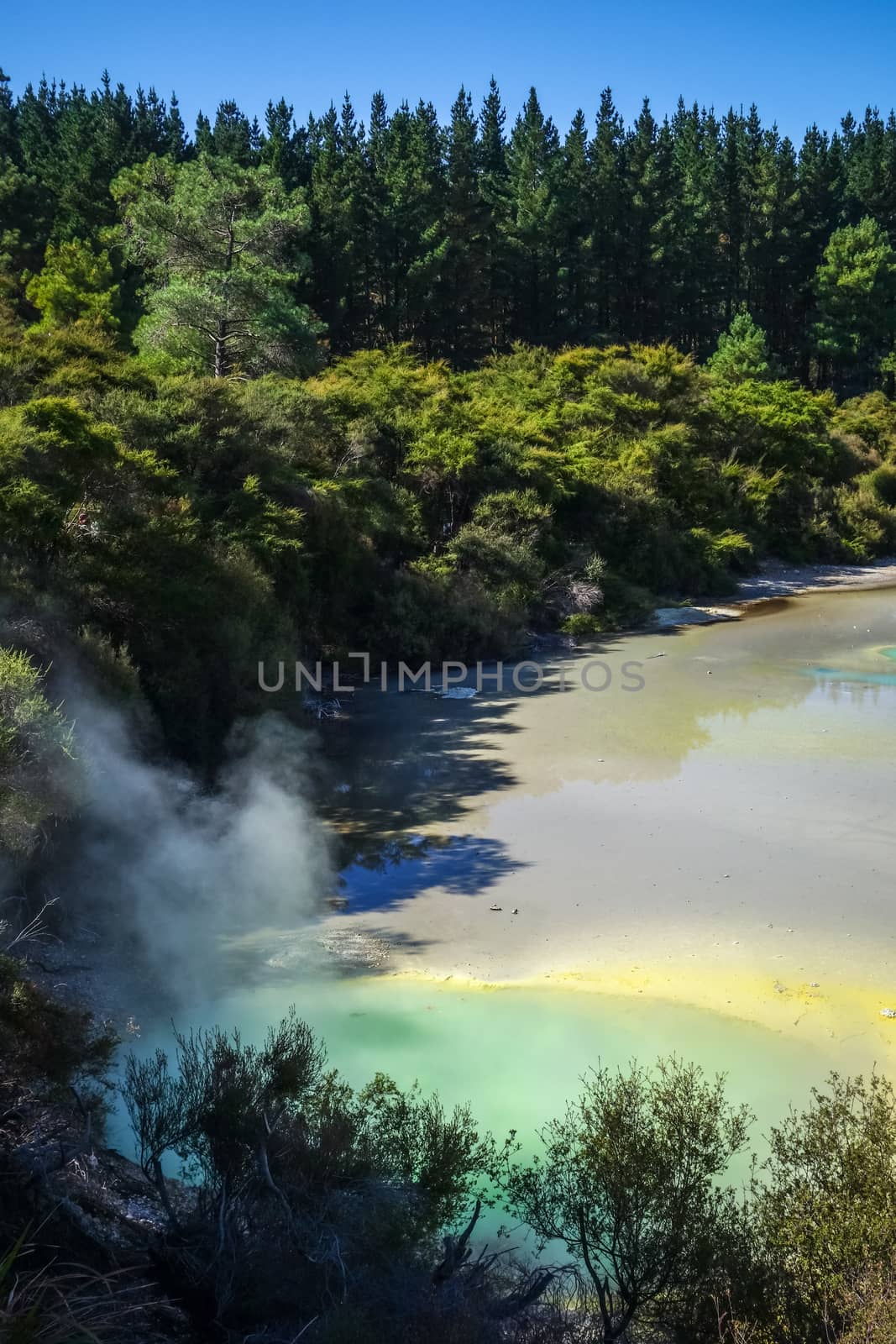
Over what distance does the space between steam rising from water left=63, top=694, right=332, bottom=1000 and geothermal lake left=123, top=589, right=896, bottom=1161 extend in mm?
353

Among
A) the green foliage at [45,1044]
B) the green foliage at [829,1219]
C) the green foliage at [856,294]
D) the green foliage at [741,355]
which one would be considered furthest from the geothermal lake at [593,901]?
the green foliage at [856,294]

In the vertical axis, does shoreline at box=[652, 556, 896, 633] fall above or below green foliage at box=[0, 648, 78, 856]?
above

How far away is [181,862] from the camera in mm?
10633

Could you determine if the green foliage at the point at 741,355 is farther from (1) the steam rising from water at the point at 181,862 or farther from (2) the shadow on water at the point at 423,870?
(1) the steam rising from water at the point at 181,862

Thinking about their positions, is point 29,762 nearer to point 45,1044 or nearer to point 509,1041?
point 45,1044

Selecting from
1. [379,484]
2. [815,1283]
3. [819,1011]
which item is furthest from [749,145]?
[815,1283]

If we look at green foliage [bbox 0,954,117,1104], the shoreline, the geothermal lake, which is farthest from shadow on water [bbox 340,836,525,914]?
the shoreline

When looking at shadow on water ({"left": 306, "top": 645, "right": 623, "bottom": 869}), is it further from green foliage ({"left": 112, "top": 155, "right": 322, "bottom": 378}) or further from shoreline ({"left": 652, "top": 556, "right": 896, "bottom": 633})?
green foliage ({"left": 112, "top": 155, "right": 322, "bottom": 378})

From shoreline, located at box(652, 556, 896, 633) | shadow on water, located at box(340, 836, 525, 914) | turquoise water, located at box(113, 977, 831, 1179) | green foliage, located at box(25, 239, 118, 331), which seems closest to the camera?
turquoise water, located at box(113, 977, 831, 1179)

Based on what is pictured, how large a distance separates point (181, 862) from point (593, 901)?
4.15 metres

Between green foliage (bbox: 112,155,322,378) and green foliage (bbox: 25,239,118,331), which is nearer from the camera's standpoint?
green foliage (bbox: 112,155,322,378)

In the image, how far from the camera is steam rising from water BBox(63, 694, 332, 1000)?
9289 mm

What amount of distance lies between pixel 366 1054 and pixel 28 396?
11.3m

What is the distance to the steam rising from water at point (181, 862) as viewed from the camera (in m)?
9.29
